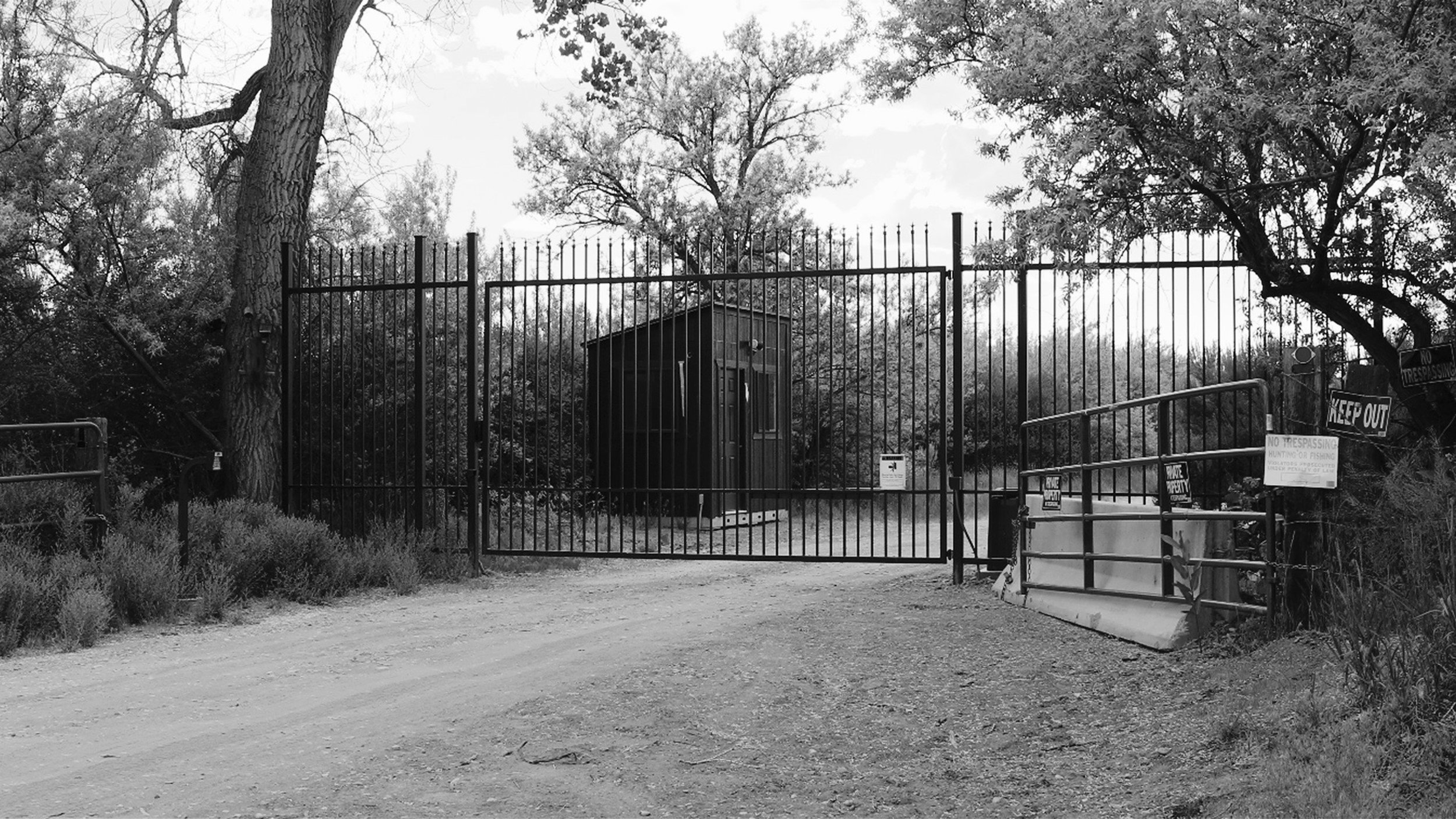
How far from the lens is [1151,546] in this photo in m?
7.85

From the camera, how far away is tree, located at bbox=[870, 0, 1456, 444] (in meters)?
6.93

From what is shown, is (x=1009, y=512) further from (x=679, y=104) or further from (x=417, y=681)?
(x=679, y=104)

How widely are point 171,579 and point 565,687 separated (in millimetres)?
4716

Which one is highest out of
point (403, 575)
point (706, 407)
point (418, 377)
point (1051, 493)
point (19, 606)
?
point (418, 377)

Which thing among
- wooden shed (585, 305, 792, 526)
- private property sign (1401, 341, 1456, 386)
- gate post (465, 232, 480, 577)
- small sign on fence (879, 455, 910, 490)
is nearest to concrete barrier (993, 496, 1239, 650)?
small sign on fence (879, 455, 910, 490)

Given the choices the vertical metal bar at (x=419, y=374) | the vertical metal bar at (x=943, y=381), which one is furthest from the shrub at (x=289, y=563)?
the vertical metal bar at (x=943, y=381)

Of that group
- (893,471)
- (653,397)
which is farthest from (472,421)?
(653,397)

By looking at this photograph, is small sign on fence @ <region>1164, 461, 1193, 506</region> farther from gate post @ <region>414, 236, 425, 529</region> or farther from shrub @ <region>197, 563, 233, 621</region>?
gate post @ <region>414, 236, 425, 529</region>

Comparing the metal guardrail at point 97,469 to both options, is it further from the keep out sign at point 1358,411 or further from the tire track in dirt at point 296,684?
the keep out sign at point 1358,411

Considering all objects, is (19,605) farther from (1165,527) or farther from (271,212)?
(1165,527)

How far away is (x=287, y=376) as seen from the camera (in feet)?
45.4

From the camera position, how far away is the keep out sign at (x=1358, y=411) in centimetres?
613

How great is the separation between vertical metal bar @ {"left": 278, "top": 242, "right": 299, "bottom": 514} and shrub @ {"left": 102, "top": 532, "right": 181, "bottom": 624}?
11.8 feet

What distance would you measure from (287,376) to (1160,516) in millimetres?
9933
